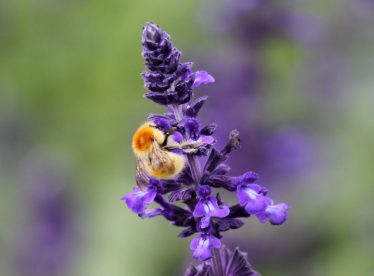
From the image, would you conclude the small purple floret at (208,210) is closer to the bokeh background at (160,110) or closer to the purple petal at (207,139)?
the purple petal at (207,139)

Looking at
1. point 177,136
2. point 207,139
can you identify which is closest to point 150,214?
point 177,136

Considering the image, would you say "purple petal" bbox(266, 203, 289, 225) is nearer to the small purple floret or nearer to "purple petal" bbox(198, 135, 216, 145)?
the small purple floret

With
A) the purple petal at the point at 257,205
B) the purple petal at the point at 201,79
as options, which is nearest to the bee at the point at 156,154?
the purple petal at the point at 201,79

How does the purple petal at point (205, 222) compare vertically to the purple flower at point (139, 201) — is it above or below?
below

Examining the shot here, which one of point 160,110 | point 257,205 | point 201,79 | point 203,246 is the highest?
point 160,110

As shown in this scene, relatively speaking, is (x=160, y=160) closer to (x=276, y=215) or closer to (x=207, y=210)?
(x=207, y=210)

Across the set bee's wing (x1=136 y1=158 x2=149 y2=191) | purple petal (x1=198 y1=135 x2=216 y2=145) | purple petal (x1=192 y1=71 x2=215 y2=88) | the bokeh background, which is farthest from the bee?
the bokeh background

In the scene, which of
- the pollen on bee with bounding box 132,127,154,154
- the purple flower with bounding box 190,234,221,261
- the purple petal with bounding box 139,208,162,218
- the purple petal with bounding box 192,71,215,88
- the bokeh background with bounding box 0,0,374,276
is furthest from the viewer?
the bokeh background with bounding box 0,0,374,276

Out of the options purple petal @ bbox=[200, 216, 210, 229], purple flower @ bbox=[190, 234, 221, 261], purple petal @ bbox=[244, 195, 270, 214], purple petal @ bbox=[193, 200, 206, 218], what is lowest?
purple flower @ bbox=[190, 234, 221, 261]
